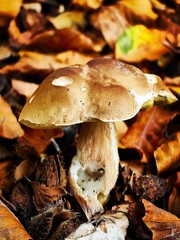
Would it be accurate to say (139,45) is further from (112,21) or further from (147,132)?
(147,132)

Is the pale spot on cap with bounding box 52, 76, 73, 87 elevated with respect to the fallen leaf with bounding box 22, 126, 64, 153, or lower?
elevated

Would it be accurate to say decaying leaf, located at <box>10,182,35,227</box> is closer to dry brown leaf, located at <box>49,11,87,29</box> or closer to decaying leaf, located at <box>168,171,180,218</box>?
decaying leaf, located at <box>168,171,180,218</box>

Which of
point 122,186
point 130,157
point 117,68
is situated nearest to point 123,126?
point 130,157

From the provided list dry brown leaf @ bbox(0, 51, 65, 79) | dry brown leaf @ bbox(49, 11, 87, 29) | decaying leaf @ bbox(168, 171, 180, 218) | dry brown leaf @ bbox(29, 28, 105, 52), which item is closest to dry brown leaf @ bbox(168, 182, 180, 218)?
decaying leaf @ bbox(168, 171, 180, 218)

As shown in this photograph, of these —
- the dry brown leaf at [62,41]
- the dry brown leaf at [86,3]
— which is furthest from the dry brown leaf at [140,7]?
the dry brown leaf at [62,41]

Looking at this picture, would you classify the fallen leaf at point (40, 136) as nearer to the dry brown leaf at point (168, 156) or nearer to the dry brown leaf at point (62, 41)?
the dry brown leaf at point (168, 156)
